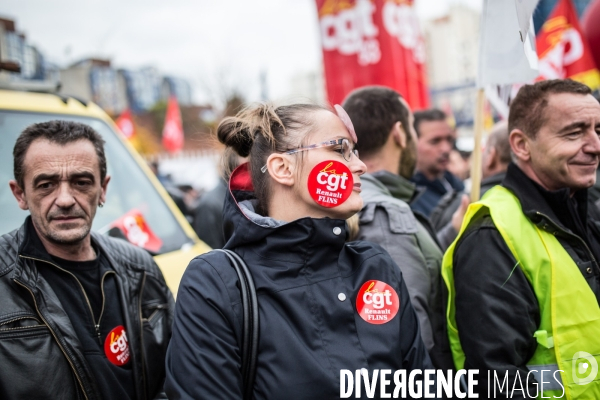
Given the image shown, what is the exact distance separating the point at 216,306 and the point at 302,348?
0.98 feet

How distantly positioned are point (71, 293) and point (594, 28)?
769cm

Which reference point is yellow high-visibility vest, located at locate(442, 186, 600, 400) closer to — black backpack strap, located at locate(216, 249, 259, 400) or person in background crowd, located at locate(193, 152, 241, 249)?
black backpack strap, located at locate(216, 249, 259, 400)

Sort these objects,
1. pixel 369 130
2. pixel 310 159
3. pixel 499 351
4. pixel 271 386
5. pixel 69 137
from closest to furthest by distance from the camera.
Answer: pixel 271 386 < pixel 310 159 < pixel 499 351 < pixel 69 137 < pixel 369 130

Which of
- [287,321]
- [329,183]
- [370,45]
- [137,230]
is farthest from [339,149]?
[370,45]

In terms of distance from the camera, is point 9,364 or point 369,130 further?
point 369,130

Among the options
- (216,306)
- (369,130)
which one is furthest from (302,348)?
(369,130)

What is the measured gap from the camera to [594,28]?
7250 mm

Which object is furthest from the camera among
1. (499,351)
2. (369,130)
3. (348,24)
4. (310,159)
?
(348,24)

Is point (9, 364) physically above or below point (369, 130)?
below

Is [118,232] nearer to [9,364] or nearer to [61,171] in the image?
[61,171]

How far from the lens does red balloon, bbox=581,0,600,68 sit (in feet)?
23.7

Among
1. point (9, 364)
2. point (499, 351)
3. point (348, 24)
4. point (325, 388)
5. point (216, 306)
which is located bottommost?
point (499, 351)

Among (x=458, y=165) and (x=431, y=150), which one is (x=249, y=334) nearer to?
(x=431, y=150)

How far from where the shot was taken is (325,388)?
1599 mm
